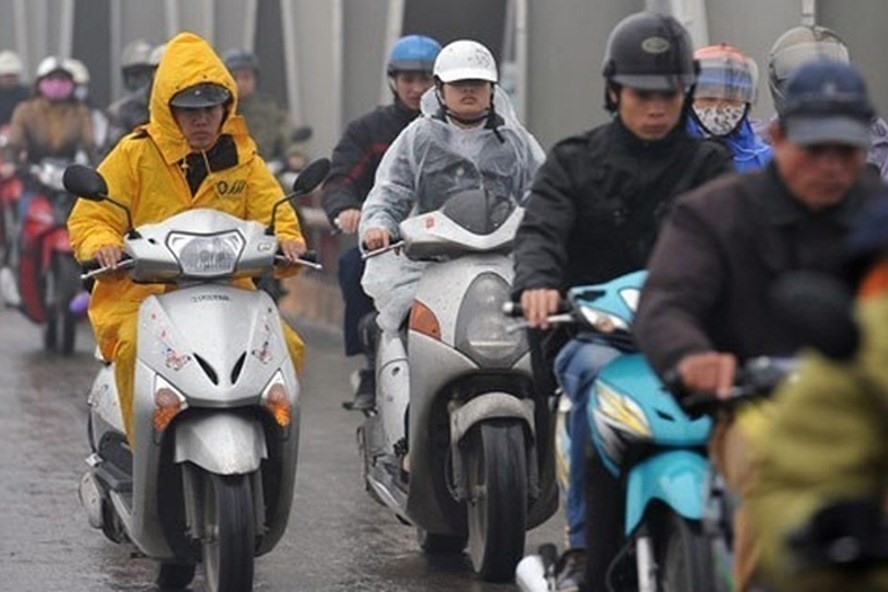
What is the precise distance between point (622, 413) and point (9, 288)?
44.1 ft

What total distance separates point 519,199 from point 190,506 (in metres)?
1.86

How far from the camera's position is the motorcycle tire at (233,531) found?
27.4 ft

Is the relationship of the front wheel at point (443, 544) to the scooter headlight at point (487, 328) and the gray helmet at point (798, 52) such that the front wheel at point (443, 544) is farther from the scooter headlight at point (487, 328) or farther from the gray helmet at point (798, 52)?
the gray helmet at point (798, 52)

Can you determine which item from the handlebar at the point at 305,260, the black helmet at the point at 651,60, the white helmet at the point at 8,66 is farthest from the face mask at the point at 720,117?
the white helmet at the point at 8,66

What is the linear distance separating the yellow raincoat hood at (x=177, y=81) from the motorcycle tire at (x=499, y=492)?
4.26 feet

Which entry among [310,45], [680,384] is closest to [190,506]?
[680,384]

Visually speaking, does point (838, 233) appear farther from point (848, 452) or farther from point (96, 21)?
point (96, 21)

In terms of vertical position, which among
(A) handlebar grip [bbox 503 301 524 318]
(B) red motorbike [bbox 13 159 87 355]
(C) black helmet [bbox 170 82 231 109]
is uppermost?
(C) black helmet [bbox 170 82 231 109]

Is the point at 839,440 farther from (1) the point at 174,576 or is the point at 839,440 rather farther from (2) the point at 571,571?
(1) the point at 174,576

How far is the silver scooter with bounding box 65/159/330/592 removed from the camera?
843 centimetres

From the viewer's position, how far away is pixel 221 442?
8.41m

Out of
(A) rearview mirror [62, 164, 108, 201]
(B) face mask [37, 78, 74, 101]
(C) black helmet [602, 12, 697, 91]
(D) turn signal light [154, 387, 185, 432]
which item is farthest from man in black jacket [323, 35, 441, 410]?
(B) face mask [37, 78, 74, 101]

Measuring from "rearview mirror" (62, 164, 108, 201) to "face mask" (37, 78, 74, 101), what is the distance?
1160cm

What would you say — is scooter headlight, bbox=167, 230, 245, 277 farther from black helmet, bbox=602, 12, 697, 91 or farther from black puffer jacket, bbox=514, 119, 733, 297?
black helmet, bbox=602, 12, 697, 91
